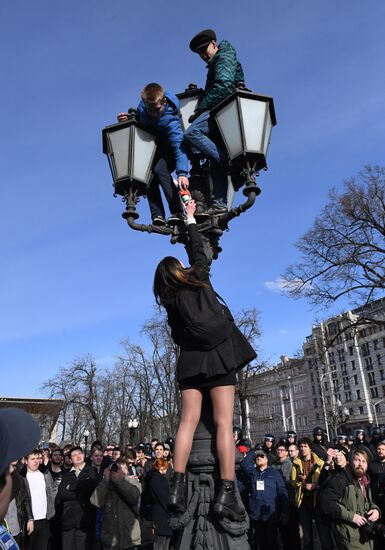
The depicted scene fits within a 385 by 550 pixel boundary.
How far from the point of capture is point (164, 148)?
184 inches

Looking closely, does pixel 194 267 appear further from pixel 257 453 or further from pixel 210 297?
pixel 257 453

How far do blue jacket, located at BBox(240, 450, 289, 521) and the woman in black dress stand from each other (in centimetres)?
445

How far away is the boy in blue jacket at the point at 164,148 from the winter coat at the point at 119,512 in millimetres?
3901

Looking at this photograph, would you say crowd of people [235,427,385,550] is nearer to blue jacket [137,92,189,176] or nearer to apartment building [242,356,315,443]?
blue jacket [137,92,189,176]

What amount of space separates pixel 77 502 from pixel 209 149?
5.90m

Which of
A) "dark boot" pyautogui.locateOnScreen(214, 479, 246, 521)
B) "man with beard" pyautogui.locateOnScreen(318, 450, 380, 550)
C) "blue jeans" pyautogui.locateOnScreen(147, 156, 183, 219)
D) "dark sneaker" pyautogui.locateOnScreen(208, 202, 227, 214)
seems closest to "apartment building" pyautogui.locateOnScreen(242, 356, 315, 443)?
"man with beard" pyautogui.locateOnScreen(318, 450, 380, 550)

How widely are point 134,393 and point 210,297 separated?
139 ft

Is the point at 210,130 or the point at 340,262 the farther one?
the point at 340,262

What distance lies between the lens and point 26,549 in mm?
7012

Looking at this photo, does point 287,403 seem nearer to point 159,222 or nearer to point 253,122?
point 159,222

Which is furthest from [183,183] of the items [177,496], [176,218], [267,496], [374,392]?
[374,392]

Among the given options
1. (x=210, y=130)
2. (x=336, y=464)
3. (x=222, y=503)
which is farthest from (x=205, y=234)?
(x=336, y=464)

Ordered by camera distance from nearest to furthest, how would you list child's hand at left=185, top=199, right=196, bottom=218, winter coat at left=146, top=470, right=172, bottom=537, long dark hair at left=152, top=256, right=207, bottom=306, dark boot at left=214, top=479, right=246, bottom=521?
dark boot at left=214, top=479, right=246, bottom=521 < long dark hair at left=152, top=256, right=207, bottom=306 < child's hand at left=185, top=199, right=196, bottom=218 < winter coat at left=146, top=470, right=172, bottom=537

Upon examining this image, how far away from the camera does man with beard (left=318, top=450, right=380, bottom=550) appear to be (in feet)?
16.4
